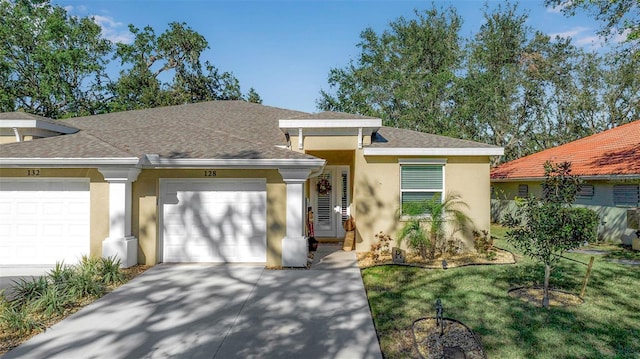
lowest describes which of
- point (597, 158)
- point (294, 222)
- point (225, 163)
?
point (294, 222)

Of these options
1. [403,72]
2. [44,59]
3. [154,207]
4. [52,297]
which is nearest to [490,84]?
[403,72]

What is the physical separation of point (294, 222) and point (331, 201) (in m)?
4.50

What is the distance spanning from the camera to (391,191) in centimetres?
1035

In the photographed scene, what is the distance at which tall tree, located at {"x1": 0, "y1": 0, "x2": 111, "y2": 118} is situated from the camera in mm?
23389

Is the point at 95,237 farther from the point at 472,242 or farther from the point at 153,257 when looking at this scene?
the point at 472,242

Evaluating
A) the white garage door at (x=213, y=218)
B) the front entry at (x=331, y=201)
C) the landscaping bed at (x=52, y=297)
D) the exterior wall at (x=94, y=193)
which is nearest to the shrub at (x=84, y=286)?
the landscaping bed at (x=52, y=297)

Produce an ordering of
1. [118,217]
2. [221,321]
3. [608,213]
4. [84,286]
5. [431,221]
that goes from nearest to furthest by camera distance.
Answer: [221,321]
[84,286]
[118,217]
[431,221]
[608,213]

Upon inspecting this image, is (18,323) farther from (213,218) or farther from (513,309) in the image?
(513,309)

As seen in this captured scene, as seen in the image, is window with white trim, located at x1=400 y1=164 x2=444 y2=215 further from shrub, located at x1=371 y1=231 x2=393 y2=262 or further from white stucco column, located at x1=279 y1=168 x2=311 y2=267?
white stucco column, located at x1=279 y1=168 x2=311 y2=267

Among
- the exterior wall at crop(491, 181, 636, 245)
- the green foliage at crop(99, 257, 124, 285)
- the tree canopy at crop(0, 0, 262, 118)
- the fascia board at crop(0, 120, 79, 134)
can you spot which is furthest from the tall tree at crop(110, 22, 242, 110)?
the exterior wall at crop(491, 181, 636, 245)

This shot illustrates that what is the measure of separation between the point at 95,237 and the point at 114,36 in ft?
82.7

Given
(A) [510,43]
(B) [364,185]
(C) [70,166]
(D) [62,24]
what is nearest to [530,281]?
(B) [364,185]

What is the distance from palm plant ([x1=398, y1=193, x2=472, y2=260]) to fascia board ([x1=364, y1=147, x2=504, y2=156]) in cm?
131

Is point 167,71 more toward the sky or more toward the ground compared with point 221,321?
more toward the sky
